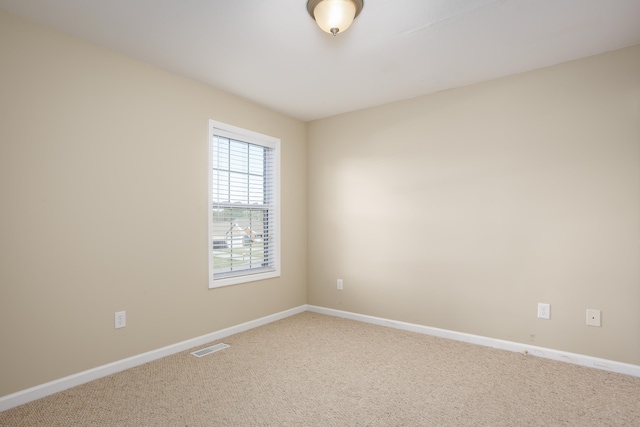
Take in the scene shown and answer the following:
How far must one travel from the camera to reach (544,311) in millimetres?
2836

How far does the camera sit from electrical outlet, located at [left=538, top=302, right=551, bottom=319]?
282 centimetres

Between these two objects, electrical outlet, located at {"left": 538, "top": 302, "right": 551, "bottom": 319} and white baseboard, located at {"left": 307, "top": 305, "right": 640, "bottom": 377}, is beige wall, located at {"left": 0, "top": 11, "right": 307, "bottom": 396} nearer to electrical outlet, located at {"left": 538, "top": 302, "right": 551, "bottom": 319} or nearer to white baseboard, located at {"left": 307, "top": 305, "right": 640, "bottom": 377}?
white baseboard, located at {"left": 307, "top": 305, "right": 640, "bottom": 377}

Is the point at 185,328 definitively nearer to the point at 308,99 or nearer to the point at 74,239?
the point at 74,239

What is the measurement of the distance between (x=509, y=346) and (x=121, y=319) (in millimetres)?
3134

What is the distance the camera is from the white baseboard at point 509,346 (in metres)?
2.55

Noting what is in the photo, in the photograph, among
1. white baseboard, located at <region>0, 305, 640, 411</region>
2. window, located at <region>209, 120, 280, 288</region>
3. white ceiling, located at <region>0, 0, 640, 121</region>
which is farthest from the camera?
window, located at <region>209, 120, 280, 288</region>

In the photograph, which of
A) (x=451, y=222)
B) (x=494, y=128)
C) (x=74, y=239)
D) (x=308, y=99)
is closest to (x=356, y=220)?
(x=451, y=222)

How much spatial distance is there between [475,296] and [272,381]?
1.95 metres

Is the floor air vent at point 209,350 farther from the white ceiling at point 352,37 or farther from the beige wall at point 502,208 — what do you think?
the white ceiling at point 352,37

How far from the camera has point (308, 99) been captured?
3605 millimetres

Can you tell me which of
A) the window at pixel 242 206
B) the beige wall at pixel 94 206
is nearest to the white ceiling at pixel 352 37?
the beige wall at pixel 94 206

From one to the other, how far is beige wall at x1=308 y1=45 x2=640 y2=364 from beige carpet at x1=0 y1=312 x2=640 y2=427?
45 centimetres

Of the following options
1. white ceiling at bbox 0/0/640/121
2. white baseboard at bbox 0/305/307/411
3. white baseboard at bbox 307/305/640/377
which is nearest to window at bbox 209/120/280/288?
white baseboard at bbox 0/305/307/411

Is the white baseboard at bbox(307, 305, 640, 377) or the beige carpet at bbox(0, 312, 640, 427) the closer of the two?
the beige carpet at bbox(0, 312, 640, 427)
